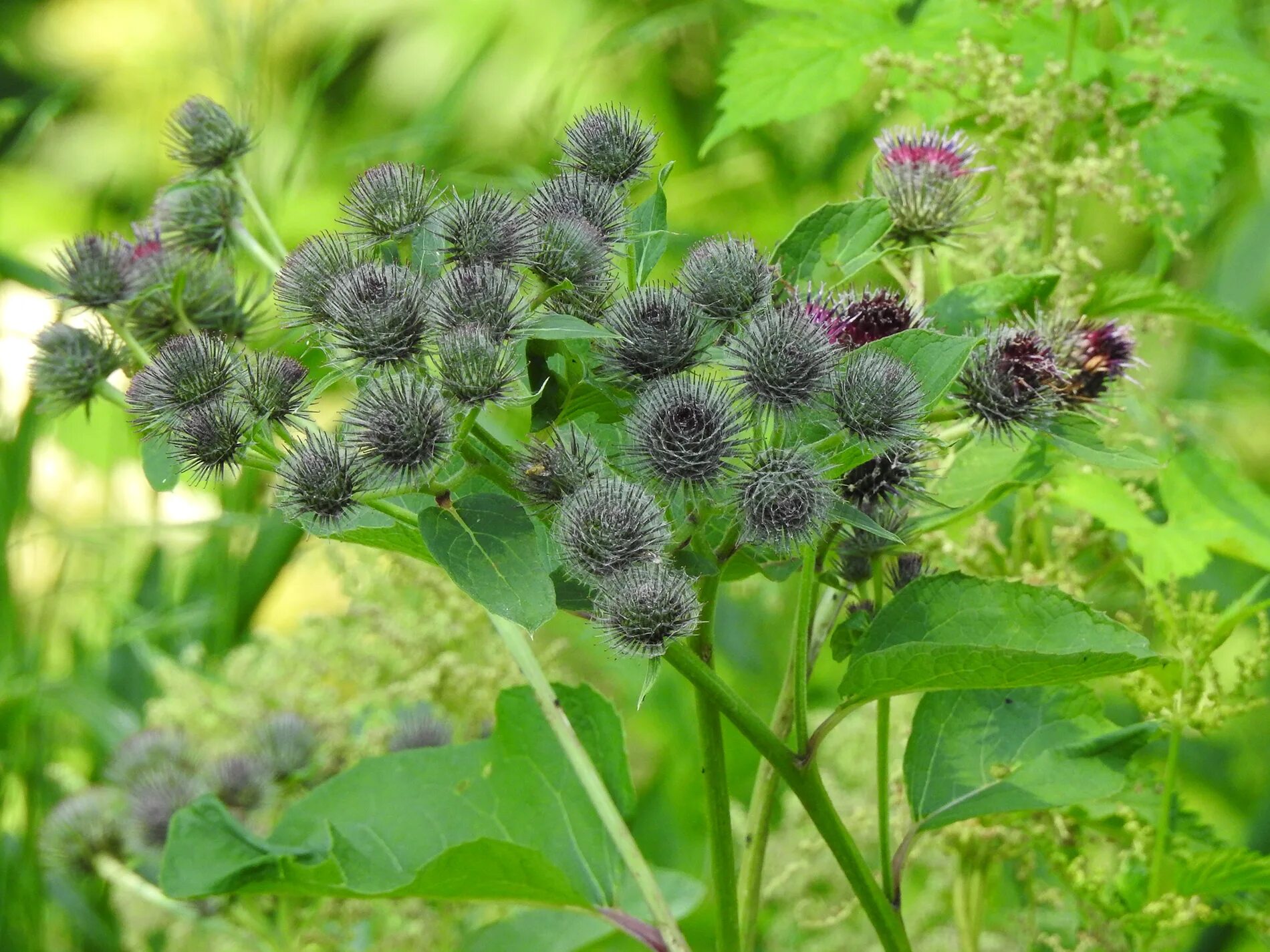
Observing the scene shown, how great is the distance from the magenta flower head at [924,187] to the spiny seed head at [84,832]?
92cm

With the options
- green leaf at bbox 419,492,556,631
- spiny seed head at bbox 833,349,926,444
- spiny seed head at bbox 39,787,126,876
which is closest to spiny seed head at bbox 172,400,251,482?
green leaf at bbox 419,492,556,631

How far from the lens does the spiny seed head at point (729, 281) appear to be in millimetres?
761

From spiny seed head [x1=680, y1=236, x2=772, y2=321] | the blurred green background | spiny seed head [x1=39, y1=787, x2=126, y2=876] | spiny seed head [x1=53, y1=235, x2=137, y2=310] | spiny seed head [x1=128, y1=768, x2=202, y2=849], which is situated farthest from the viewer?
the blurred green background

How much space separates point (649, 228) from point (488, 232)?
0.38 feet

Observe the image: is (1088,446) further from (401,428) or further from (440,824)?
(440,824)

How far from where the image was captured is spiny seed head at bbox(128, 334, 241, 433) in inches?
29.7

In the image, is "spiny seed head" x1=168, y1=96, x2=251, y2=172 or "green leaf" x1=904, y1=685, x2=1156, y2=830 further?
"spiny seed head" x1=168, y1=96, x2=251, y2=172

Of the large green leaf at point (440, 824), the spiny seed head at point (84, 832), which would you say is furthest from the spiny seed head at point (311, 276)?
the spiny seed head at point (84, 832)

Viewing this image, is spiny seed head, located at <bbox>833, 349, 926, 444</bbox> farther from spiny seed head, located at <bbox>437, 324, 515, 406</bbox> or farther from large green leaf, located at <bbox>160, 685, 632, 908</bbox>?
large green leaf, located at <bbox>160, 685, 632, 908</bbox>

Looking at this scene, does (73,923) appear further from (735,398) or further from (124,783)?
(735,398)

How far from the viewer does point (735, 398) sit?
0.72 metres

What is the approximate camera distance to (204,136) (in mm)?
1033

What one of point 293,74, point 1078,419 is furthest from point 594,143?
point 293,74

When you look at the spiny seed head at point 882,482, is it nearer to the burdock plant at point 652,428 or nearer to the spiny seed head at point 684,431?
the burdock plant at point 652,428
